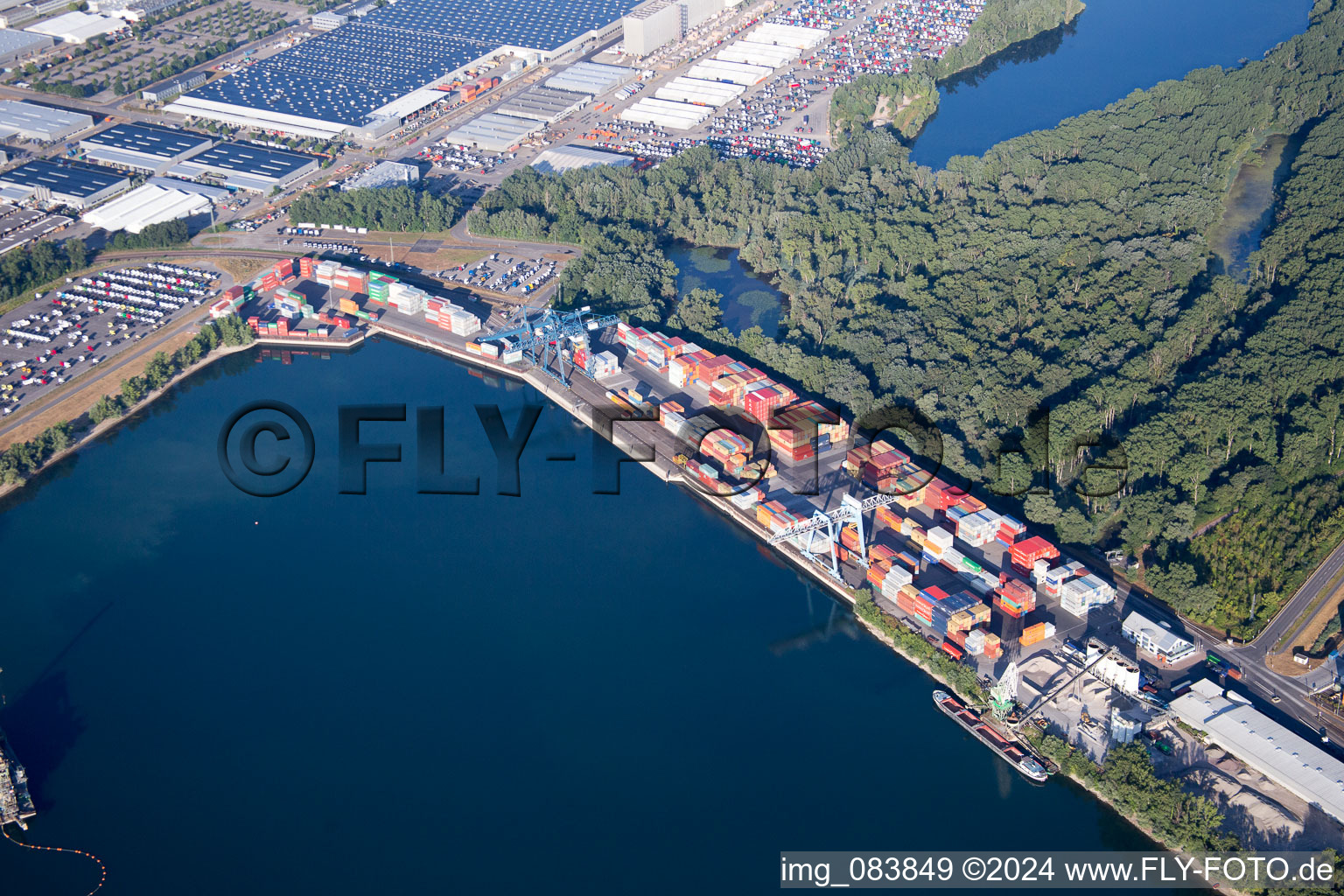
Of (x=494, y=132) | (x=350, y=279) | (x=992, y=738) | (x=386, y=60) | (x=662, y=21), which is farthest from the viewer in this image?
(x=662, y=21)

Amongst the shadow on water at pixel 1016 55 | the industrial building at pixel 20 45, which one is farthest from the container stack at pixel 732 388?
the industrial building at pixel 20 45

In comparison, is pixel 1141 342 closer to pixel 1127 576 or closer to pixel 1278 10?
pixel 1127 576

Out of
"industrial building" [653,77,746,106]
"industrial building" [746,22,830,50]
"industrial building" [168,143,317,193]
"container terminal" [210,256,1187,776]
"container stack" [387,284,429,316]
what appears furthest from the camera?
"industrial building" [746,22,830,50]

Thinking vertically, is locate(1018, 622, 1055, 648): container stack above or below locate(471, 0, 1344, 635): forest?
below

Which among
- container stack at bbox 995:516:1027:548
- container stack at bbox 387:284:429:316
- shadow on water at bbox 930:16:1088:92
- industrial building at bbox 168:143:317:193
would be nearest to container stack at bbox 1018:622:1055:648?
container stack at bbox 995:516:1027:548

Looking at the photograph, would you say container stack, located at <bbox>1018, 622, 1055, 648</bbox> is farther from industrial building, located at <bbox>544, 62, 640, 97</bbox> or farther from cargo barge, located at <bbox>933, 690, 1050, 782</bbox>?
industrial building, located at <bbox>544, 62, 640, 97</bbox>

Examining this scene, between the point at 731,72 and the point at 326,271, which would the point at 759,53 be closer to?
the point at 731,72

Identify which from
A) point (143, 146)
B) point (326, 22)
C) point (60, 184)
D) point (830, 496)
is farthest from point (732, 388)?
point (326, 22)

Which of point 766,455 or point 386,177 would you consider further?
point 386,177
